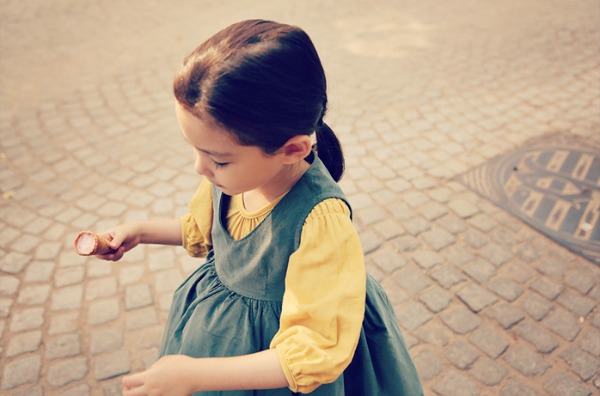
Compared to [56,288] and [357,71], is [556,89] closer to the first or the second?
[357,71]

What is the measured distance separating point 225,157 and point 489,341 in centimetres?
203

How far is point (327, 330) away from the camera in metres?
1.15

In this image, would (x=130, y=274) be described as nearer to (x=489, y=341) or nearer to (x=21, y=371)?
(x=21, y=371)

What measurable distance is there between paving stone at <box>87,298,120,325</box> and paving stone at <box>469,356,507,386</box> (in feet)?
6.75

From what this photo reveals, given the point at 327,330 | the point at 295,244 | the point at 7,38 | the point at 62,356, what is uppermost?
the point at 295,244

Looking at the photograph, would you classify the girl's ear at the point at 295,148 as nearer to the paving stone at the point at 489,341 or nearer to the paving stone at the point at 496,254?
the paving stone at the point at 489,341

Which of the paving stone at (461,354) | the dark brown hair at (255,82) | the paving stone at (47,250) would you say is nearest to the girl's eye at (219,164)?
the dark brown hair at (255,82)

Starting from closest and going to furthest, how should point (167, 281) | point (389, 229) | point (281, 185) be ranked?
point (281, 185) → point (167, 281) → point (389, 229)

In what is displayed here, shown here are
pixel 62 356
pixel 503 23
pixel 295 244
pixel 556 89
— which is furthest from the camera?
pixel 503 23

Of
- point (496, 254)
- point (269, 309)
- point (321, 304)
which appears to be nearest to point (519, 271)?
point (496, 254)

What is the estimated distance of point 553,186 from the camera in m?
3.49

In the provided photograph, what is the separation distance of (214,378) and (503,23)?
6825 mm

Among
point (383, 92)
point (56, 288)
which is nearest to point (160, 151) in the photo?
point (56, 288)

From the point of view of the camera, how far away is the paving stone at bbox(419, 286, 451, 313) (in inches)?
105
